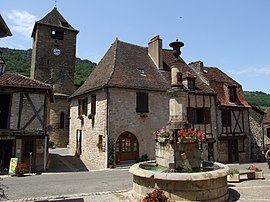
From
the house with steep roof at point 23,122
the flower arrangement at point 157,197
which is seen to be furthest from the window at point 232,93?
the flower arrangement at point 157,197

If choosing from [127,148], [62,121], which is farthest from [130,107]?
[62,121]

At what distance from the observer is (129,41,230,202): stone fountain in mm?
5531

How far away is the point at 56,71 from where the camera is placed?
2575cm

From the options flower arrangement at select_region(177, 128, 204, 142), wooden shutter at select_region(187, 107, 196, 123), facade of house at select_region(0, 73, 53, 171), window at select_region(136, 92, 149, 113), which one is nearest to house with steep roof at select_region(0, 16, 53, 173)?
facade of house at select_region(0, 73, 53, 171)

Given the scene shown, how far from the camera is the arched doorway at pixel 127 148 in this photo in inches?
514

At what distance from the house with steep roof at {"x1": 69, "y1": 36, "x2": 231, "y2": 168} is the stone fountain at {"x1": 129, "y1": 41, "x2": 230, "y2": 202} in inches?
193

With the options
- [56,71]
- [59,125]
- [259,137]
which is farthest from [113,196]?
[56,71]

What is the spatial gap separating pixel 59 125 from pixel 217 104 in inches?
636

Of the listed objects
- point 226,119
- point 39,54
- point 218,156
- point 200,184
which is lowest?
point 218,156

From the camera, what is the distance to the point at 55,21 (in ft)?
89.5

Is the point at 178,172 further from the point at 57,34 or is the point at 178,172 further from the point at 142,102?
the point at 57,34

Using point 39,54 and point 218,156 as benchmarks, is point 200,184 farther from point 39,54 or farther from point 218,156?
point 39,54

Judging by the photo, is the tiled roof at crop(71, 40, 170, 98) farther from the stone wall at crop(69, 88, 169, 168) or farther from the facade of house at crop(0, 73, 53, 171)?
the facade of house at crop(0, 73, 53, 171)

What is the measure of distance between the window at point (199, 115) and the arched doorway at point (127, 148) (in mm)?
4818
